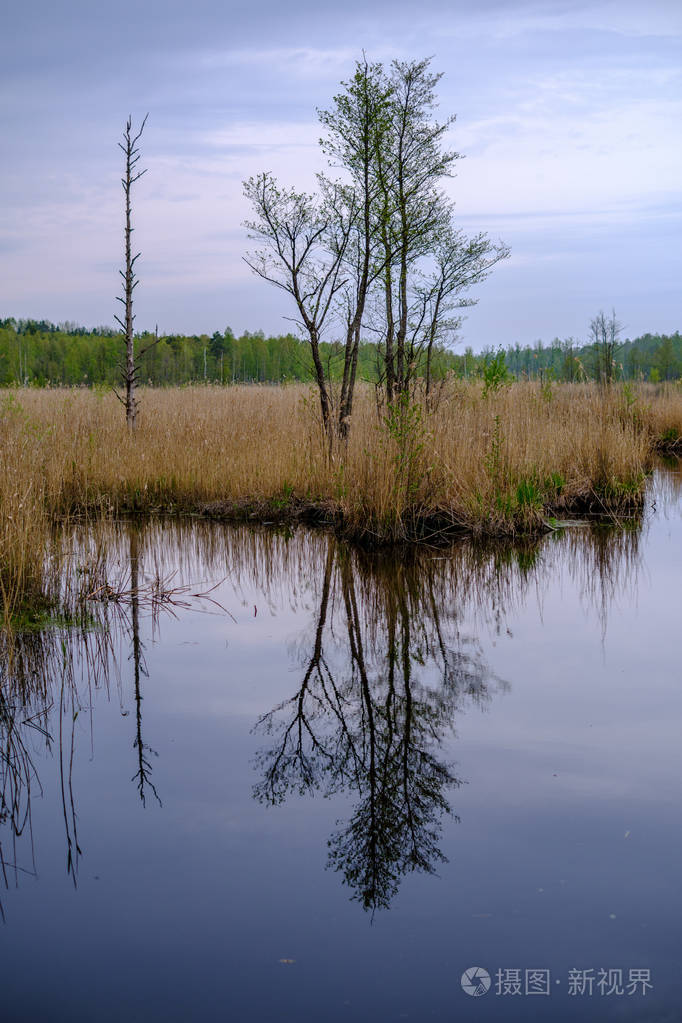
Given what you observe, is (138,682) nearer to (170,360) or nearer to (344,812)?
(344,812)

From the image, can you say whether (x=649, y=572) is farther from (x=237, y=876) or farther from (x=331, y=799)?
(x=237, y=876)

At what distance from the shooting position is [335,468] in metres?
8.41

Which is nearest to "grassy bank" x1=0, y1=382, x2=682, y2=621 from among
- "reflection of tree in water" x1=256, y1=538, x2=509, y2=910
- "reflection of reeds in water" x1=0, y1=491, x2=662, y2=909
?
"reflection of reeds in water" x1=0, y1=491, x2=662, y2=909

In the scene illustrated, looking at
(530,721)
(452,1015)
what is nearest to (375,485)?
(530,721)

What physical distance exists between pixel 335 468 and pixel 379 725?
5056 mm

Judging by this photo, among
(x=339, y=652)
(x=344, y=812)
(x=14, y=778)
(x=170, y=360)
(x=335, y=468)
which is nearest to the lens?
(x=344, y=812)

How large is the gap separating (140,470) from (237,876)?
24.9 ft

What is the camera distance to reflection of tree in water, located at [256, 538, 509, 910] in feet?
8.53

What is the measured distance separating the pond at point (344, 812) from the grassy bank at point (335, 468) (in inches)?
67.1

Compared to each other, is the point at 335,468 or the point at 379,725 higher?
the point at 335,468

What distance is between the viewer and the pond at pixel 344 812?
6.65ft

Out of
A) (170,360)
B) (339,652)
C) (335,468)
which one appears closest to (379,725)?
(339,652)

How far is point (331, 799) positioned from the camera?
292cm

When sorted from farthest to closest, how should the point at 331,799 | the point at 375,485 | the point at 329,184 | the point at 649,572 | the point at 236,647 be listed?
the point at 329,184
the point at 375,485
the point at 649,572
the point at 236,647
the point at 331,799
